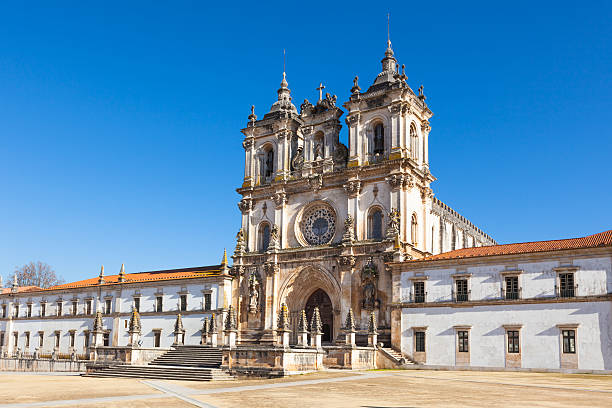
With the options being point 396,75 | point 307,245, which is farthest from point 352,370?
point 396,75

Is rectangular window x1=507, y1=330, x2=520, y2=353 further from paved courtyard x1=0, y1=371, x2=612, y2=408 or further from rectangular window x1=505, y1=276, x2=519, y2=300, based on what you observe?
paved courtyard x1=0, y1=371, x2=612, y2=408

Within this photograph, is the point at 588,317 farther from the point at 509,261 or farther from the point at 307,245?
the point at 307,245

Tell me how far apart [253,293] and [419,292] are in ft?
54.0

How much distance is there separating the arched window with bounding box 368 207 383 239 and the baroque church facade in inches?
3.1

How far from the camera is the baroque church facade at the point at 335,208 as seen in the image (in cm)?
4859

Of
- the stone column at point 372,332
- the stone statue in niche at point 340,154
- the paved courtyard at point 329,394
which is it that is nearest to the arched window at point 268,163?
the stone statue in niche at point 340,154

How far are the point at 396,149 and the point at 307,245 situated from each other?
1101 cm

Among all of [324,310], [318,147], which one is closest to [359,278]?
[324,310]

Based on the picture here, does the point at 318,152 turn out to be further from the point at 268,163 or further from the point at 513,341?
the point at 513,341

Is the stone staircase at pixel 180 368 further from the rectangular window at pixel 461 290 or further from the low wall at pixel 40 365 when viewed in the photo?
the rectangular window at pixel 461 290

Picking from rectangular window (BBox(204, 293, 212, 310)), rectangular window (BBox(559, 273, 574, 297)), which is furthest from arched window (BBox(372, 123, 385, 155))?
rectangular window (BBox(204, 293, 212, 310))

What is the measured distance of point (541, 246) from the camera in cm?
4094

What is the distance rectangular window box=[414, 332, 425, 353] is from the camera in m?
42.3

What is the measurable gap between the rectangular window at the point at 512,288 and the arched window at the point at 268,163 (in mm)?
25697
